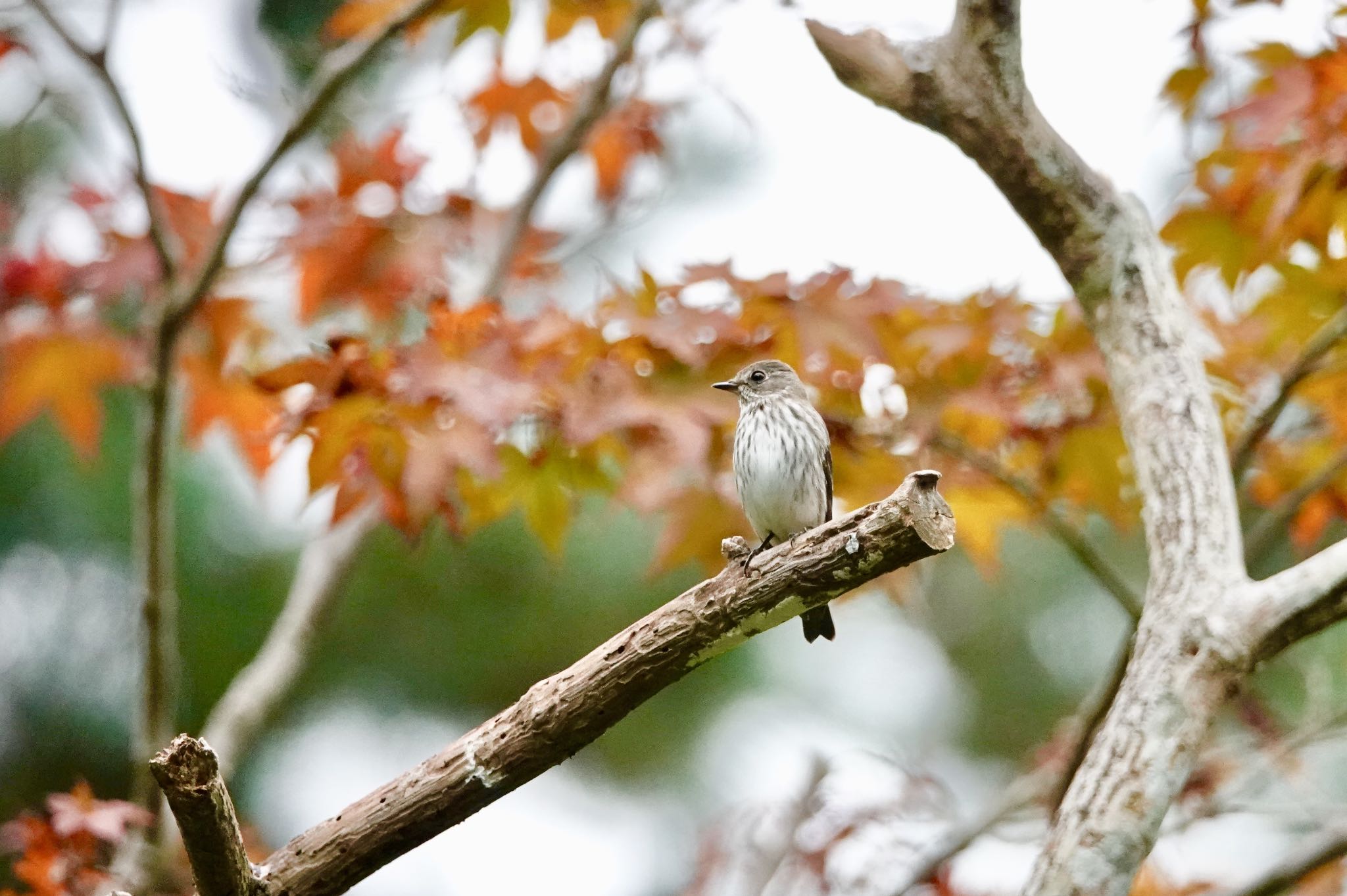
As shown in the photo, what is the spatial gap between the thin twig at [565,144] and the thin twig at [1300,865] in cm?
240

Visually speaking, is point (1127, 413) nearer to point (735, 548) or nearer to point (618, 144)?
point (735, 548)

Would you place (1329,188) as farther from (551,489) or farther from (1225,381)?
(551,489)

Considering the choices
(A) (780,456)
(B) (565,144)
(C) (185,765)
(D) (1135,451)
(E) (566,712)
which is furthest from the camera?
(B) (565,144)

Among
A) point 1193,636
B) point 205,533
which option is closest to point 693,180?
point 205,533

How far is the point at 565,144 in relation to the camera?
12.5 ft

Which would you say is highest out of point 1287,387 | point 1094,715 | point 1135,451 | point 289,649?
point 1287,387

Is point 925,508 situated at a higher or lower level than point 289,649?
higher

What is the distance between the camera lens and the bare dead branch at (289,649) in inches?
128

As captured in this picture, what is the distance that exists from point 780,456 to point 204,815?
157cm

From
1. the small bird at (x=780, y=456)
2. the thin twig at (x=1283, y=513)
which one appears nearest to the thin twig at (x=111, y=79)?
the small bird at (x=780, y=456)

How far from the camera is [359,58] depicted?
304cm

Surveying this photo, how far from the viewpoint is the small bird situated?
296 cm

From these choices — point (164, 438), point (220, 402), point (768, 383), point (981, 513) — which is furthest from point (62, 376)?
point (981, 513)

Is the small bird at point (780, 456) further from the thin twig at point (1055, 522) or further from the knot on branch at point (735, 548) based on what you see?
the knot on branch at point (735, 548)
